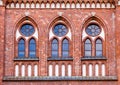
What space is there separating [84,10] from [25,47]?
198 inches

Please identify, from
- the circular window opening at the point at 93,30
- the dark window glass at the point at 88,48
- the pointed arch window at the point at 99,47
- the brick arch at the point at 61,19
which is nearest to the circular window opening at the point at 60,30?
the brick arch at the point at 61,19

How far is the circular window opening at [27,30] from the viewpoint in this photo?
121ft

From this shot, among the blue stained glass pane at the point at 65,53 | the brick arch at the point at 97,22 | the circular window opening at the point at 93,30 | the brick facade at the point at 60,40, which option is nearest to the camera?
the brick facade at the point at 60,40

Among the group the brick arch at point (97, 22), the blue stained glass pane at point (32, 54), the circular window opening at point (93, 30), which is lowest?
the blue stained glass pane at point (32, 54)

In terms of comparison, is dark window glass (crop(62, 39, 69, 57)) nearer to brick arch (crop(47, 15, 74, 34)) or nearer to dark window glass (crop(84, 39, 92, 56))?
brick arch (crop(47, 15, 74, 34))

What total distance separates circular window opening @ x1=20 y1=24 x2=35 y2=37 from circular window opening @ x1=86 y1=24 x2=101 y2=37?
400 cm

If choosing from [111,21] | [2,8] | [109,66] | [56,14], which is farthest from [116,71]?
[2,8]

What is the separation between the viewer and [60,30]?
3716 centimetres

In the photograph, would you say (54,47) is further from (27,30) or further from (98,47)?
(98,47)

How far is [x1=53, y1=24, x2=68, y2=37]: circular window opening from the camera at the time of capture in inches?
1458

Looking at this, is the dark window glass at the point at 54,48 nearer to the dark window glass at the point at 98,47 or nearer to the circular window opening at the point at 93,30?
the circular window opening at the point at 93,30

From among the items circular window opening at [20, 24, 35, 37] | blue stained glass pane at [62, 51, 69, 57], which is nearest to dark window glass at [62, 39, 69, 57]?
blue stained glass pane at [62, 51, 69, 57]

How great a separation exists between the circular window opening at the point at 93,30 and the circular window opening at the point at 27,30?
4000 millimetres

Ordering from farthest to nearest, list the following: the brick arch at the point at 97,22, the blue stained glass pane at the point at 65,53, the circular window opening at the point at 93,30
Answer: the circular window opening at the point at 93,30, the brick arch at the point at 97,22, the blue stained glass pane at the point at 65,53
